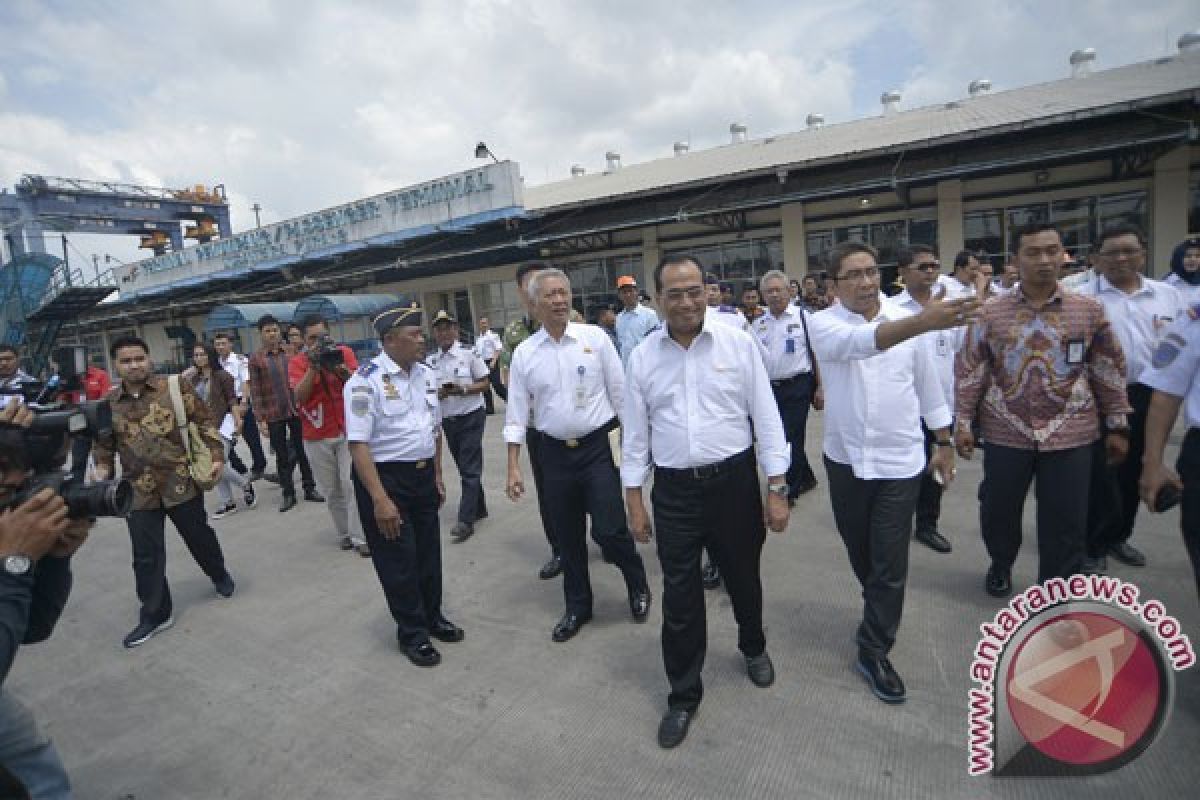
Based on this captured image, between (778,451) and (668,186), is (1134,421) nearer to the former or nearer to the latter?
(778,451)

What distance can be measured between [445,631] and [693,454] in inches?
73.2

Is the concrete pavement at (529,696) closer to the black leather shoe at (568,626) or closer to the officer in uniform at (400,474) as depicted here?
the black leather shoe at (568,626)

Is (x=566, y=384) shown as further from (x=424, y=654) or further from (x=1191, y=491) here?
(x=1191, y=491)

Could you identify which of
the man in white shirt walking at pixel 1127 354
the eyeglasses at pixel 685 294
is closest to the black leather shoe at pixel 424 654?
the eyeglasses at pixel 685 294

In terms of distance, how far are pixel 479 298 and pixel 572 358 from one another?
15599 mm

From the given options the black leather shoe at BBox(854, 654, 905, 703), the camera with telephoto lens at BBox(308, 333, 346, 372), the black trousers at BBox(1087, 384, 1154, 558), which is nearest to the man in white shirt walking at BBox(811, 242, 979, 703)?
the black leather shoe at BBox(854, 654, 905, 703)

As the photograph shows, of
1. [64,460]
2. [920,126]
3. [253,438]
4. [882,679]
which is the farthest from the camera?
[920,126]

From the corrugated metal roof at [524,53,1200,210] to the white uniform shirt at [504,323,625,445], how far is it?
30.9 feet

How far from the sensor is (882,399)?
256 centimetres

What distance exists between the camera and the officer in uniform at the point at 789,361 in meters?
4.78

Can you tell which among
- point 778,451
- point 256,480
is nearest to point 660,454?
point 778,451

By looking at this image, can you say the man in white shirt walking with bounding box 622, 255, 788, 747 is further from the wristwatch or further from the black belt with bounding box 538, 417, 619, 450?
the wristwatch

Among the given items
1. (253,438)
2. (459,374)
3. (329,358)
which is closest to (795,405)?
(459,374)

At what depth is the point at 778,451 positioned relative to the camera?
2.48 metres
